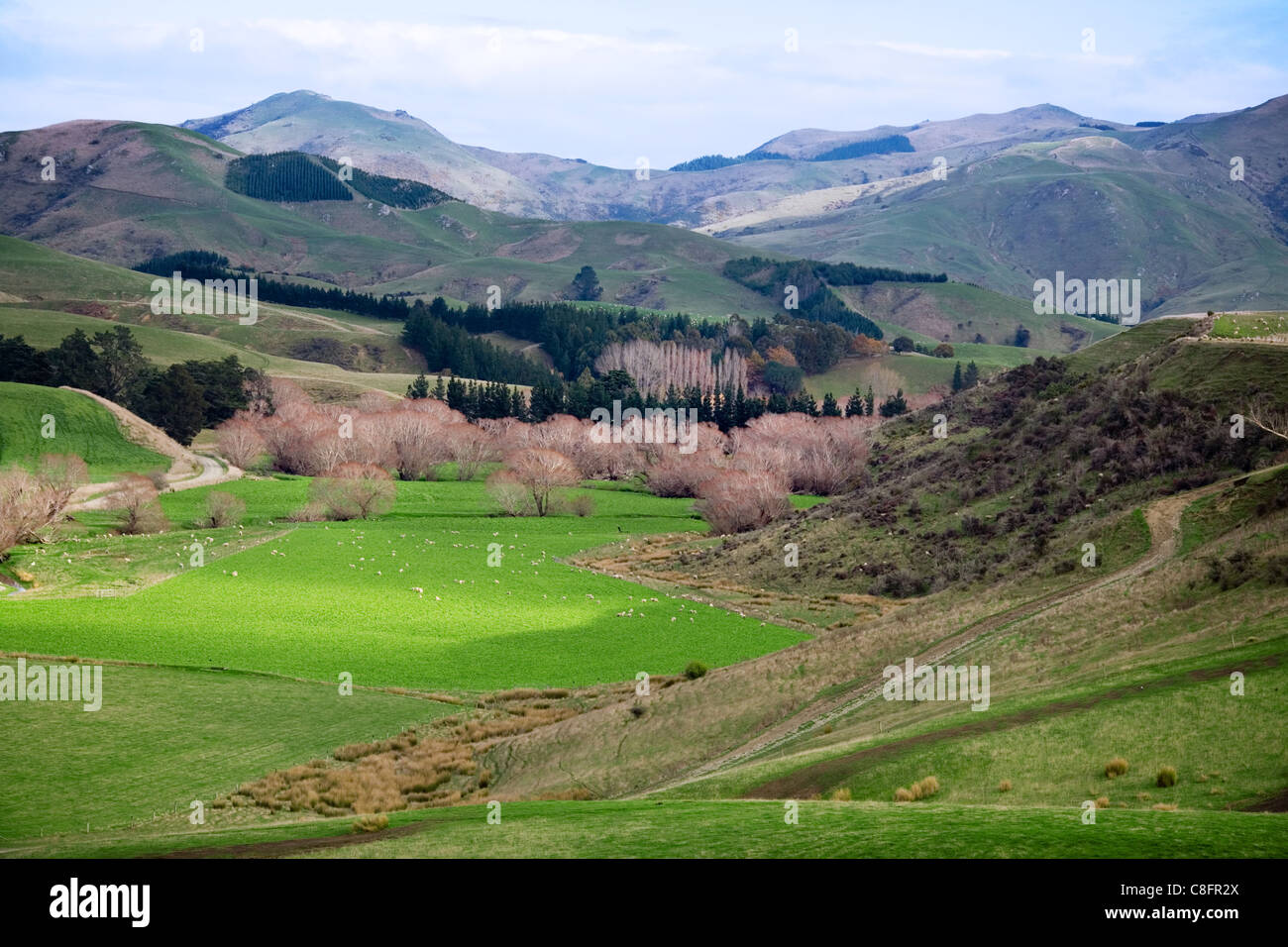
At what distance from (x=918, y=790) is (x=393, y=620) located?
3867 cm

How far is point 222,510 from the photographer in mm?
82938

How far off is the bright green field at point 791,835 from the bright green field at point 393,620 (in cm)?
2356

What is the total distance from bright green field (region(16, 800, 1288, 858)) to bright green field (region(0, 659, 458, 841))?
5994 millimetres

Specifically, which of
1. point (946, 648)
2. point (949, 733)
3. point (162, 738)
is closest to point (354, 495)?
point (162, 738)

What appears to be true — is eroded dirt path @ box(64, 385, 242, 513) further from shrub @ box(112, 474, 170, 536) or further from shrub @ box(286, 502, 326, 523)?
shrub @ box(112, 474, 170, 536)

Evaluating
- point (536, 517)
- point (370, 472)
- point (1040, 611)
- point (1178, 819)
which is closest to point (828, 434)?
point (536, 517)

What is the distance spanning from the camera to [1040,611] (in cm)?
3238

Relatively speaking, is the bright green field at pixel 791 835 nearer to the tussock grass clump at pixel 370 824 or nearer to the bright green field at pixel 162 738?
the tussock grass clump at pixel 370 824

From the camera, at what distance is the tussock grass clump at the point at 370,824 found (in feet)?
65.3

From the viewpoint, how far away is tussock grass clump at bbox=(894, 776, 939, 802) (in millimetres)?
19812

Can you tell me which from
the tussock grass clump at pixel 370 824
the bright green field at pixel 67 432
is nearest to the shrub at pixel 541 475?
the bright green field at pixel 67 432
